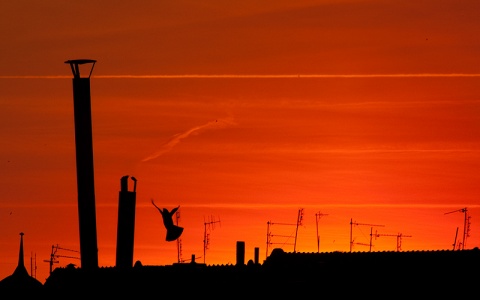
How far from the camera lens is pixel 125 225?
6512 cm

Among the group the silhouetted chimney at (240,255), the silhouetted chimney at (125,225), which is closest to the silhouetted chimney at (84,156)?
the silhouetted chimney at (125,225)

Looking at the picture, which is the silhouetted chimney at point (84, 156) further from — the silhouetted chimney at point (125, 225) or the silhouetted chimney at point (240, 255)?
the silhouetted chimney at point (240, 255)

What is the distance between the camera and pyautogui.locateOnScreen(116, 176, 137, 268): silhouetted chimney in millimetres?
65125

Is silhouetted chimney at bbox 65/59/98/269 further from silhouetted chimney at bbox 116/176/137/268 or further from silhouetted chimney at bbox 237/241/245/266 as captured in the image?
silhouetted chimney at bbox 237/241/245/266

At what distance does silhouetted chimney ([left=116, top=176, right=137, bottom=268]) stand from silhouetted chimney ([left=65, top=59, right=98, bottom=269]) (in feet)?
11.7

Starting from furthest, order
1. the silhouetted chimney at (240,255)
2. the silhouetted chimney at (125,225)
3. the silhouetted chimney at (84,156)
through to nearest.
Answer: the silhouetted chimney at (240,255), the silhouetted chimney at (125,225), the silhouetted chimney at (84,156)

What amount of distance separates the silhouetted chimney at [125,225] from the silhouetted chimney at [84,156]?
3575 millimetres

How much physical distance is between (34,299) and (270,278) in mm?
17121

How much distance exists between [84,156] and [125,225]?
4.87 m

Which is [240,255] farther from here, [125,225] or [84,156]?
[84,156]

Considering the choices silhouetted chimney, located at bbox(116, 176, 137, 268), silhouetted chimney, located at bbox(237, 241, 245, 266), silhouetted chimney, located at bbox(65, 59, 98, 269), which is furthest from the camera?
silhouetted chimney, located at bbox(237, 241, 245, 266)

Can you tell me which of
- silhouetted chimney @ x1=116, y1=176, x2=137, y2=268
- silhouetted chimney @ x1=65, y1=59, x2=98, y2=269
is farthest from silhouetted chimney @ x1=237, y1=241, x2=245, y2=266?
silhouetted chimney @ x1=65, y1=59, x2=98, y2=269

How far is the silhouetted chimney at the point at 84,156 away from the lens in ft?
201

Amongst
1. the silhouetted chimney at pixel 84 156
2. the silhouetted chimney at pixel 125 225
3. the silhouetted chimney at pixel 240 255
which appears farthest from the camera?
the silhouetted chimney at pixel 240 255
